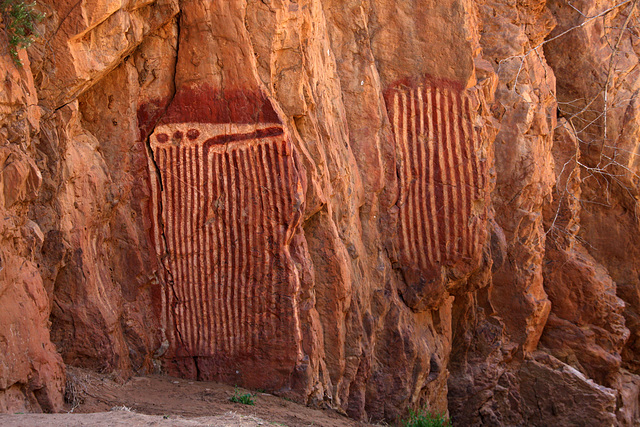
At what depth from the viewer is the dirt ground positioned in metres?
3.22

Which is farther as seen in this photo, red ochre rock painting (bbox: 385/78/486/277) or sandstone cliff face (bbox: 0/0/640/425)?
red ochre rock painting (bbox: 385/78/486/277)

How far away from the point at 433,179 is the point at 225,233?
1.88m

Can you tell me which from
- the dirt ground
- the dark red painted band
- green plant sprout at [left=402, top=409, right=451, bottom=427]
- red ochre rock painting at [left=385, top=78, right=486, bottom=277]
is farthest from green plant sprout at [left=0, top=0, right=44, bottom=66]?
green plant sprout at [left=402, top=409, right=451, bottom=427]

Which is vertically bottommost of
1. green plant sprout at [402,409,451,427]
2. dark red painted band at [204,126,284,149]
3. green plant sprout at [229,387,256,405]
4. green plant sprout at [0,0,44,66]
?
green plant sprout at [402,409,451,427]

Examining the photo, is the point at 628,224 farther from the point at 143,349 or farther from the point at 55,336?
the point at 55,336

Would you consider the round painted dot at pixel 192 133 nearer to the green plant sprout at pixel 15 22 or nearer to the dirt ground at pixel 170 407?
the green plant sprout at pixel 15 22

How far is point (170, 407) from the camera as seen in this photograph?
4.04 m

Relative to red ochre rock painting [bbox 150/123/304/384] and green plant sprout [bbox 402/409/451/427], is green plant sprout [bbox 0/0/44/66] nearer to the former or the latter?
red ochre rock painting [bbox 150/123/304/384]

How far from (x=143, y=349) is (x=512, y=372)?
3.74 m

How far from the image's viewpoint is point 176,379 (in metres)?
4.71

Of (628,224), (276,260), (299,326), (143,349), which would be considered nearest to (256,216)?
(276,260)

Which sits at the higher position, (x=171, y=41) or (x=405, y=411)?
(x=171, y=41)

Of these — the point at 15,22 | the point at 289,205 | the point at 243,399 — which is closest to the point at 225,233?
the point at 289,205

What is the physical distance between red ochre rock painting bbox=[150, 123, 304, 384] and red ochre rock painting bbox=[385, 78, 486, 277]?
1.34 m
